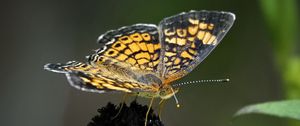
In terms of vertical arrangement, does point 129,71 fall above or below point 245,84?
above

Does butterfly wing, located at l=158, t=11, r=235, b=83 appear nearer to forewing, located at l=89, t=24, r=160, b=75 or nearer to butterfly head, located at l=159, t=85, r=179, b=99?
forewing, located at l=89, t=24, r=160, b=75

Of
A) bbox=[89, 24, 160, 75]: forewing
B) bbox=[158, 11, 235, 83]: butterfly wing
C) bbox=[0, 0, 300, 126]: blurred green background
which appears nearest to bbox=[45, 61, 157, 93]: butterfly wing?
bbox=[89, 24, 160, 75]: forewing

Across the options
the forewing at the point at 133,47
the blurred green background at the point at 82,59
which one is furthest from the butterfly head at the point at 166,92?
the blurred green background at the point at 82,59

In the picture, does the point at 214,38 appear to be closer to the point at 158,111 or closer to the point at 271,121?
the point at 158,111

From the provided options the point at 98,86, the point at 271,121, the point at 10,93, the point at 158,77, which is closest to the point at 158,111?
the point at 158,77

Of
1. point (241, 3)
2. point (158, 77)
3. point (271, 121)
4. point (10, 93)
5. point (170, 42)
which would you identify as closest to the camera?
point (158, 77)

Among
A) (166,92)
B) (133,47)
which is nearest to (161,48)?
(133,47)

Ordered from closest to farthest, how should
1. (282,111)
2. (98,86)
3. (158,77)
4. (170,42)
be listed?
(98,86) → (282,111) → (158,77) → (170,42)

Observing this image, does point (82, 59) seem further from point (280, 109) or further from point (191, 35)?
point (280, 109)
